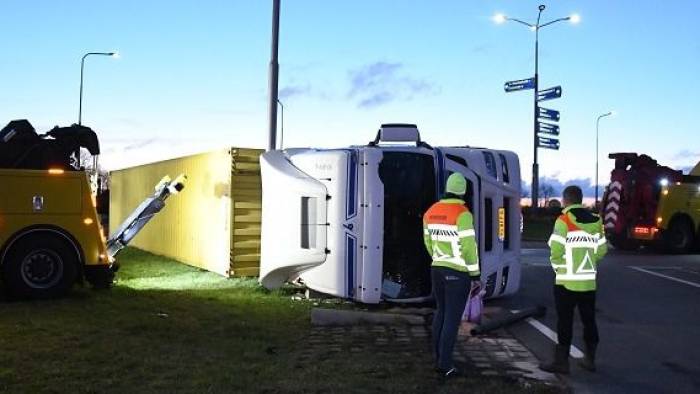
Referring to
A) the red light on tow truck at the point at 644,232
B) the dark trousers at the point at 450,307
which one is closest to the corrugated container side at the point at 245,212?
the dark trousers at the point at 450,307

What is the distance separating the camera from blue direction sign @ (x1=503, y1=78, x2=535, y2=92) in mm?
33938

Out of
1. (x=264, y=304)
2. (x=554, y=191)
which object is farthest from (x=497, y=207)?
(x=554, y=191)

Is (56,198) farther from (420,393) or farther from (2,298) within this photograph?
(420,393)

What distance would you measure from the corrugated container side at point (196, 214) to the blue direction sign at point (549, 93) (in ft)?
67.0

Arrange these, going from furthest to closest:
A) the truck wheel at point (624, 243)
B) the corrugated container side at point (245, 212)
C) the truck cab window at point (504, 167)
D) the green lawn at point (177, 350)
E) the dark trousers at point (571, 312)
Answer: the truck wheel at point (624, 243) < the corrugated container side at point (245, 212) < the truck cab window at point (504, 167) < the dark trousers at point (571, 312) < the green lawn at point (177, 350)

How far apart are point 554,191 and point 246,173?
11137 centimetres

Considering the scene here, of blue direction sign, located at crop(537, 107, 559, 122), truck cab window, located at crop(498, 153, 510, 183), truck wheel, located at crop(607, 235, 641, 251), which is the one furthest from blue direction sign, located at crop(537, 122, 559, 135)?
truck cab window, located at crop(498, 153, 510, 183)

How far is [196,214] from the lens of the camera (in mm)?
15250

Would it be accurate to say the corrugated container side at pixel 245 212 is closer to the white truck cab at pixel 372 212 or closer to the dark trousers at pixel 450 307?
the white truck cab at pixel 372 212

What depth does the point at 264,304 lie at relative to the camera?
10.2m

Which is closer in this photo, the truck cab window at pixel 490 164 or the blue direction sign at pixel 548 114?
the truck cab window at pixel 490 164

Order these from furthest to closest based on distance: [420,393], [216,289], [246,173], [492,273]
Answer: [246,173] → [216,289] → [492,273] → [420,393]

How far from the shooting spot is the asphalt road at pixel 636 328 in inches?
259

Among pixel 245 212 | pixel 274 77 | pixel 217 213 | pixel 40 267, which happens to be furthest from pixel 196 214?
pixel 40 267
